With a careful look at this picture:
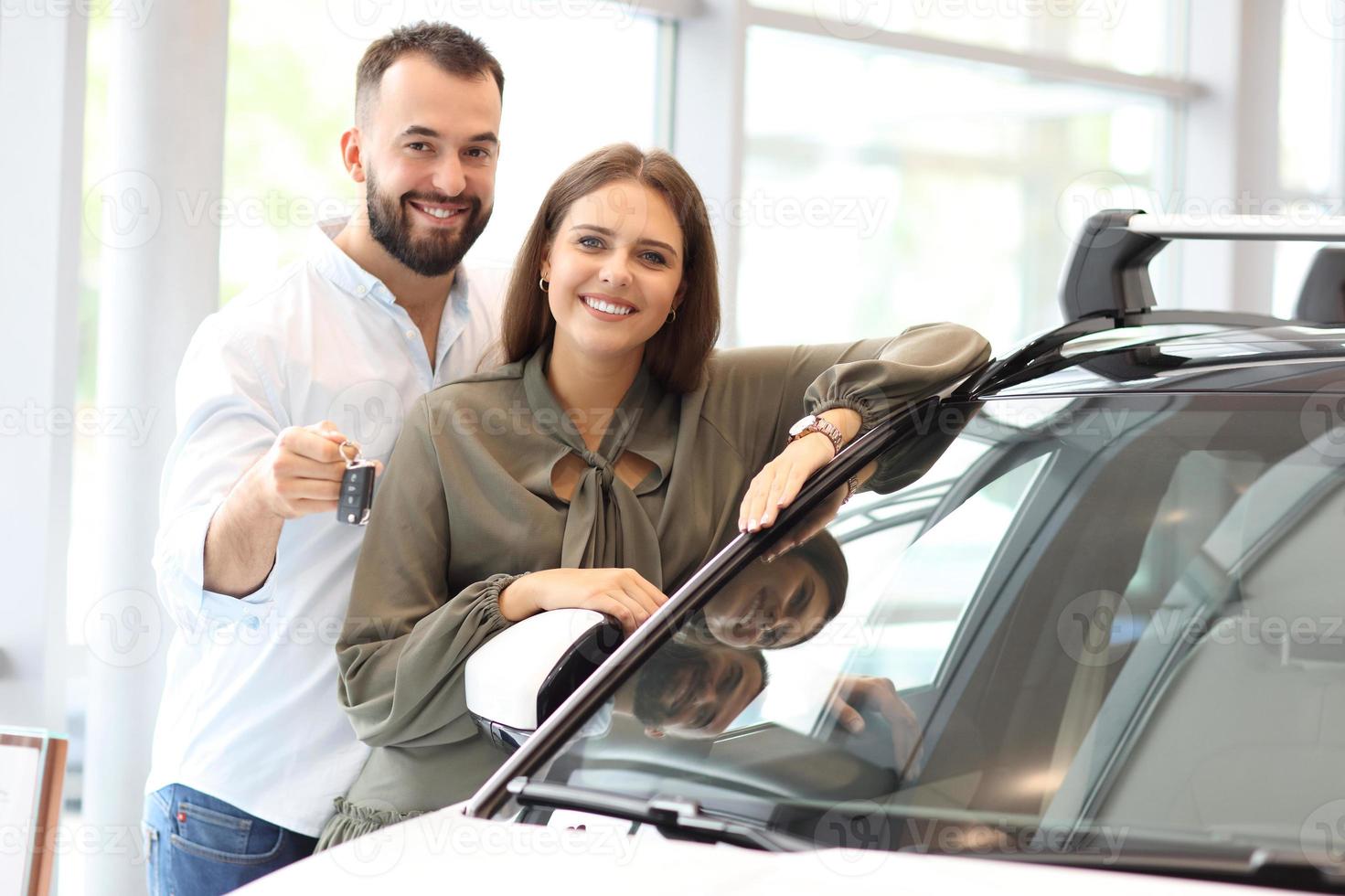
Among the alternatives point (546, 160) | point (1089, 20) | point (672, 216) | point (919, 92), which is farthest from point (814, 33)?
point (672, 216)

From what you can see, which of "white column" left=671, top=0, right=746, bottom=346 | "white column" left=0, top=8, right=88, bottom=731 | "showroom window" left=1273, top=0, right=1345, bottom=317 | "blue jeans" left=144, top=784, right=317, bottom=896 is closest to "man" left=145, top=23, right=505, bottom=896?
"blue jeans" left=144, top=784, right=317, bottom=896

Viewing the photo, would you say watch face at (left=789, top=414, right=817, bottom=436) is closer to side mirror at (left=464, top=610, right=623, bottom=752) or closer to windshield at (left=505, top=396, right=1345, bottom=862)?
windshield at (left=505, top=396, right=1345, bottom=862)

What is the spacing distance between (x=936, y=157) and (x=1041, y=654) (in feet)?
12.7

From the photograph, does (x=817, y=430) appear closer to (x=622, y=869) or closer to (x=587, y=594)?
(x=587, y=594)

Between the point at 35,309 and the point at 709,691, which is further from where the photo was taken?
the point at 35,309

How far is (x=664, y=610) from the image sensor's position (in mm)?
1380

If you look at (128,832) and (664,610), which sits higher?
(664,610)

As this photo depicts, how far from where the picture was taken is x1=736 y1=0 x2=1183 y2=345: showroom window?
4418mm

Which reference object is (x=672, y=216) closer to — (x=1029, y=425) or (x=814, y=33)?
(x=1029, y=425)

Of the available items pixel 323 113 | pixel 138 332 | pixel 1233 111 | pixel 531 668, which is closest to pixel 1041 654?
pixel 531 668

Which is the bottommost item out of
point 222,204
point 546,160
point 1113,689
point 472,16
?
point 1113,689

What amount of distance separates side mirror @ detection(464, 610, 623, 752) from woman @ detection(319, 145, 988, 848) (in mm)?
60

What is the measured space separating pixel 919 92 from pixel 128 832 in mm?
3624

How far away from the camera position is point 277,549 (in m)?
1.88
